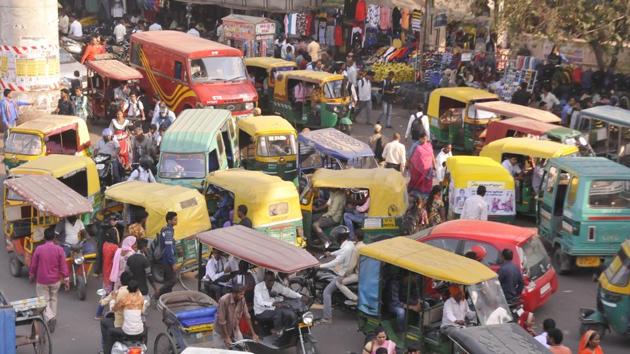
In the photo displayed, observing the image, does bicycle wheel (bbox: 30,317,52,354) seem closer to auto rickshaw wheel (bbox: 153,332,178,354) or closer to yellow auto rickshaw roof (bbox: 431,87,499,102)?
auto rickshaw wheel (bbox: 153,332,178,354)

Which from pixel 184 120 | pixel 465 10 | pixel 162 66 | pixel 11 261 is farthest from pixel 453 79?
pixel 11 261

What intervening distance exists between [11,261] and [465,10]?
2032cm

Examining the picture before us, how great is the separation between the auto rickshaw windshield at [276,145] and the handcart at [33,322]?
832 centimetres

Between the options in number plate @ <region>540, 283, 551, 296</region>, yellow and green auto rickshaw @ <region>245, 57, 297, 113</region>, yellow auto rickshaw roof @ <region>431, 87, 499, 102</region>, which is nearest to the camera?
number plate @ <region>540, 283, 551, 296</region>

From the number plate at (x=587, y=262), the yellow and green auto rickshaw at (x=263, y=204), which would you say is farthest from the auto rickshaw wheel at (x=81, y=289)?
the number plate at (x=587, y=262)

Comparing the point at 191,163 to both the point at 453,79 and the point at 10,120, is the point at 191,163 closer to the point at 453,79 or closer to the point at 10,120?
the point at 10,120

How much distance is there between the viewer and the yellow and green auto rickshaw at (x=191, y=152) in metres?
19.6

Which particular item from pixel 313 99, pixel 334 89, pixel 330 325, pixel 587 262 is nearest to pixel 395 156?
pixel 334 89

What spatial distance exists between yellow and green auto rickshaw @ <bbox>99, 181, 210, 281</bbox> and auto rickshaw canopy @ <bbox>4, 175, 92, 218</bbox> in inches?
29.1

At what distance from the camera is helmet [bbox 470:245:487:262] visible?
15.1 m

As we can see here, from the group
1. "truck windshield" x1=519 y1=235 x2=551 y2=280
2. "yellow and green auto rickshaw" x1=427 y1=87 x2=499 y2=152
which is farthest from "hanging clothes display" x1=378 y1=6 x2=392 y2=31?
"truck windshield" x1=519 y1=235 x2=551 y2=280

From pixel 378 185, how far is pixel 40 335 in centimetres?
669

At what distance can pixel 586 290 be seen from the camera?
1730 centimetres

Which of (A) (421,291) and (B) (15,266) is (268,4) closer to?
(B) (15,266)
